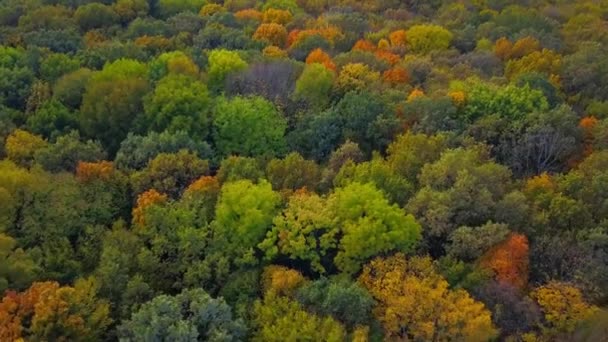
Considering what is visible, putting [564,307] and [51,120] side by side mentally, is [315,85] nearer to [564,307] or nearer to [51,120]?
[51,120]

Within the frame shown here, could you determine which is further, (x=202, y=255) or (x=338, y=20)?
(x=338, y=20)

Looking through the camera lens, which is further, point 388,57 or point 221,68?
point 388,57

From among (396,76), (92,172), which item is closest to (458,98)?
(396,76)

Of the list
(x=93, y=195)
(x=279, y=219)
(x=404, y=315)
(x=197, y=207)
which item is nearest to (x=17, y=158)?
(x=93, y=195)

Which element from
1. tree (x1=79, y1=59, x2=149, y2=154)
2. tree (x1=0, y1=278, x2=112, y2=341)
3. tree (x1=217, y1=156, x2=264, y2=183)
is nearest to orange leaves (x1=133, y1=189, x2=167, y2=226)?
tree (x1=217, y1=156, x2=264, y2=183)

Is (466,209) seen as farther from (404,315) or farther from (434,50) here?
(434,50)
